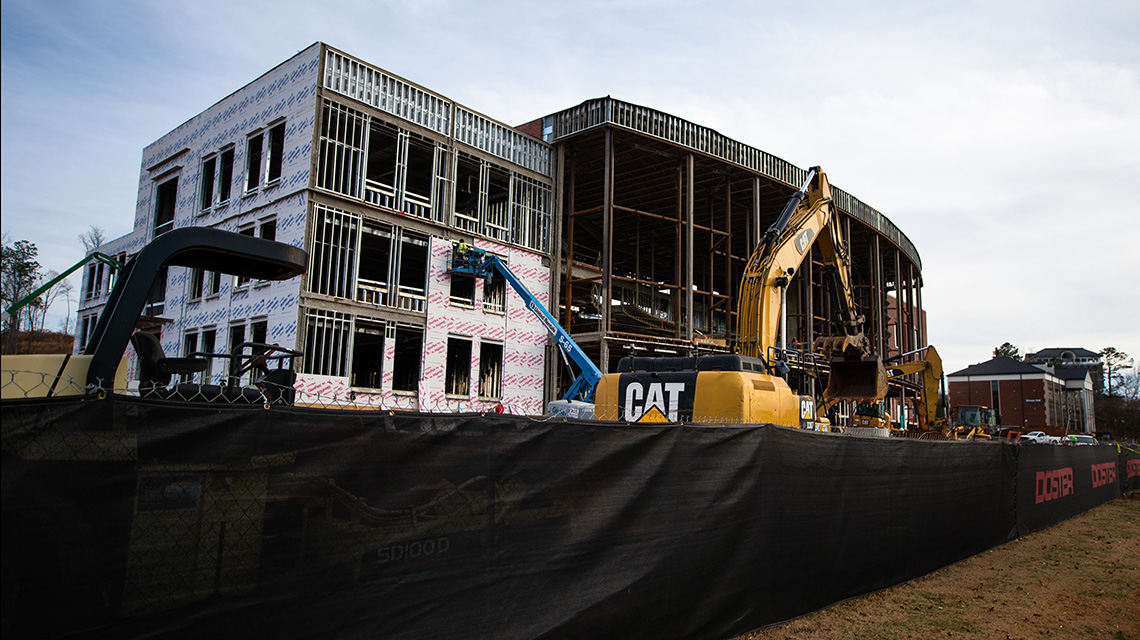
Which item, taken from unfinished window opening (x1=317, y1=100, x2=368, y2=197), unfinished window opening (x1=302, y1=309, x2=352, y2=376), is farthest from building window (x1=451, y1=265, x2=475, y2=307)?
unfinished window opening (x1=317, y1=100, x2=368, y2=197)

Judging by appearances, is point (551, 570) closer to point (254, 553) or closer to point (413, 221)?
point (254, 553)

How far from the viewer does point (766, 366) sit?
14.7 metres

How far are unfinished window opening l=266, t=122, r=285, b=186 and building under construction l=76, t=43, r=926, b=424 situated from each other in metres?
0.09

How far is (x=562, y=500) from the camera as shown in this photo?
4.93m

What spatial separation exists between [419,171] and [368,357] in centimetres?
763

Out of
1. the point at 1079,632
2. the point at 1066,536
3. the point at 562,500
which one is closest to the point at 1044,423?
the point at 1066,536

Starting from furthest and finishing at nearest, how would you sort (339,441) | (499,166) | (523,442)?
(499,166) < (523,442) < (339,441)

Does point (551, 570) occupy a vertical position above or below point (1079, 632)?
above

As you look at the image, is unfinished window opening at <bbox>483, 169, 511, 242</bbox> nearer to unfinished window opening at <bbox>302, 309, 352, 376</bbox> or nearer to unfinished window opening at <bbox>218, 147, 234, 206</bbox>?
unfinished window opening at <bbox>302, 309, 352, 376</bbox>

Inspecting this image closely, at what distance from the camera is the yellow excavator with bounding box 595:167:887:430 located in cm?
1108

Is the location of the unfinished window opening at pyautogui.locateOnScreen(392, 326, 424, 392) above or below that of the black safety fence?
above

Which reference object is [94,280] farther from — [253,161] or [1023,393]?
[1023,393]

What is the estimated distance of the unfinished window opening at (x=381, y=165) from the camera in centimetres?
2177

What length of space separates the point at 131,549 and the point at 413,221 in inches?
780
